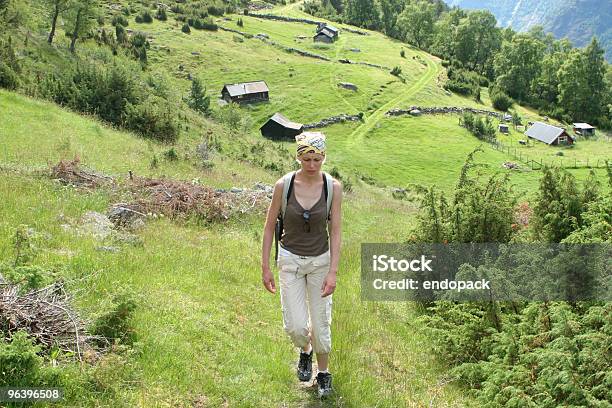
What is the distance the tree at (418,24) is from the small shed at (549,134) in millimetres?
52035

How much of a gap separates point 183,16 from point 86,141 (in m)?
82.6

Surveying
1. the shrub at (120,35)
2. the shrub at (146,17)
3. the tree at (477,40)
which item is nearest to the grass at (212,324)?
the shrub at (120,35)

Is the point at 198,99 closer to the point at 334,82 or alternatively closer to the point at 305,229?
the point at 334,82

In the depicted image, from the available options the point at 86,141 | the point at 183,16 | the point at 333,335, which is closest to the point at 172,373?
the point at 333,335

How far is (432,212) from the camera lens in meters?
11.1

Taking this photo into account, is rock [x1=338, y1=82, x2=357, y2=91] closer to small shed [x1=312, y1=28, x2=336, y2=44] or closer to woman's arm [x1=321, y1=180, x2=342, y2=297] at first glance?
small shed [x1=312, y1=28, x2=336, y2=44]

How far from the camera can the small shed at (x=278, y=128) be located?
6604 centimetres

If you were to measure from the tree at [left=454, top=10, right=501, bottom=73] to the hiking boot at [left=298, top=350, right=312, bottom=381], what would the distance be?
120 metres

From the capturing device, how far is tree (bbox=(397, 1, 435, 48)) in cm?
12525

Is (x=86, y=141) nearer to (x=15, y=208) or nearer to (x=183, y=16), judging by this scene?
(x=15, y=208)

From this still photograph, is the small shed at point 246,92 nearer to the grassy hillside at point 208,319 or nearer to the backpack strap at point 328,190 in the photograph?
the grassy hillside at point 208,319

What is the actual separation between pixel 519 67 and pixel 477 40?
639 inches

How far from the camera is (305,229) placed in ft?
19.7

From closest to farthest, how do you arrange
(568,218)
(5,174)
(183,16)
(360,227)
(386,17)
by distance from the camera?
(568,218) → (5,174) → (360,227) → (183,16) → (386,17)
